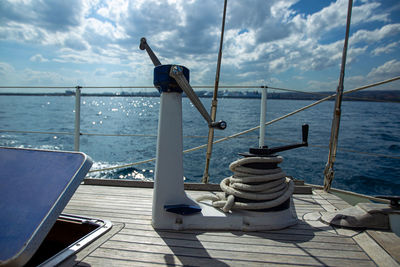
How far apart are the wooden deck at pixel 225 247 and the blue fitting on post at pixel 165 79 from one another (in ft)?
2.67

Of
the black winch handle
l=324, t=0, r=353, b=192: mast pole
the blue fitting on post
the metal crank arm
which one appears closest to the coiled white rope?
the metal crank arm

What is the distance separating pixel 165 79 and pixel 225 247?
949 mm

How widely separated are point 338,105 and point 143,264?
2069mm

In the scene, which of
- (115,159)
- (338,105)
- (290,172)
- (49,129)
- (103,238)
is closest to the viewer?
(103,238)

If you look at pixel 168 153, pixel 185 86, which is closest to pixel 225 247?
pixel 168 153

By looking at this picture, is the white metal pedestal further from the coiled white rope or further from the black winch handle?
the black winch handle

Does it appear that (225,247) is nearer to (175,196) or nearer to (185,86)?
(175,196)

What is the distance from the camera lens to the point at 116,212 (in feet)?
6.13

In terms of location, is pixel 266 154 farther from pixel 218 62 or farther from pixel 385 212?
pixel 218 62

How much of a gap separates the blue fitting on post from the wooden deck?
0.81 metres

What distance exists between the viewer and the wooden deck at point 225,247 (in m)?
1.26

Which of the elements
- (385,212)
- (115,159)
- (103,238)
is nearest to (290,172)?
(115,159)

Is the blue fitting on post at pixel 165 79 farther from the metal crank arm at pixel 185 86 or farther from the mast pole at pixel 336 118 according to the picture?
the mast pole at pixel 336 118

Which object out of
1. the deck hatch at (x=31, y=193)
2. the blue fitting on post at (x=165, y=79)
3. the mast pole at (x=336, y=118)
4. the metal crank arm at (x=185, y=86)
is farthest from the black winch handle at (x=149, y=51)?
the mast pole at (x=336, y=118)
